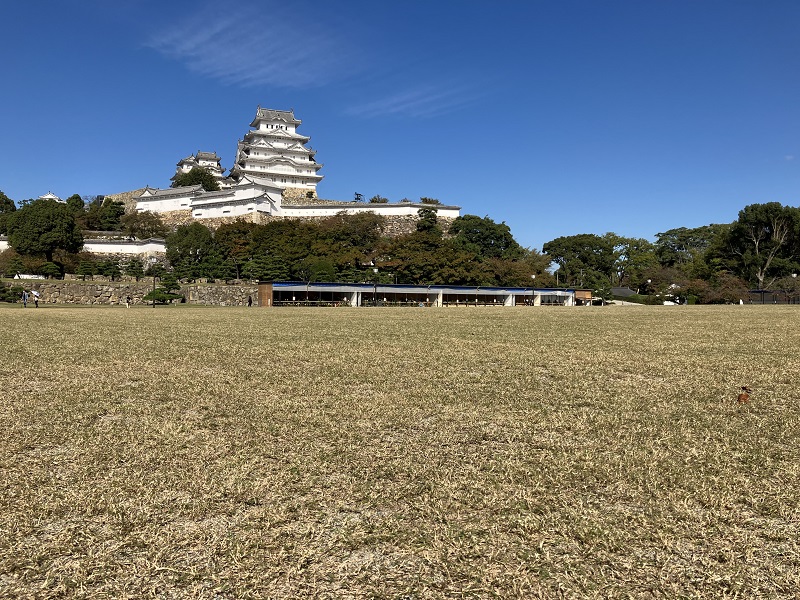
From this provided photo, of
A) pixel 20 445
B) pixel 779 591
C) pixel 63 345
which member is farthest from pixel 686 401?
pixel 63 345

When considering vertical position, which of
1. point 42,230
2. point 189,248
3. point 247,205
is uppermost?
point 247,205

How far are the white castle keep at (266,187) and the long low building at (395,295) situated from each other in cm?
1804

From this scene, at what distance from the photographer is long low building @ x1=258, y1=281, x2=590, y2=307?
3872cm

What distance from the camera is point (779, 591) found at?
5.90 ft

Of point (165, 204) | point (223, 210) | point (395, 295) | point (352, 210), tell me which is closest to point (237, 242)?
point (223, 210)

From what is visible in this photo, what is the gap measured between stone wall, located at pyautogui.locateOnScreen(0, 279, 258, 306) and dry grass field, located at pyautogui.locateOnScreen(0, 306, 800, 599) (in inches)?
1434

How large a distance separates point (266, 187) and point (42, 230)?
2297 centimetres

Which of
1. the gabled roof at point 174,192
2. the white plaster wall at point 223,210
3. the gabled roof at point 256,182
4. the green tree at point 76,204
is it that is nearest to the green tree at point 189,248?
the white plaster wall at point 223,210

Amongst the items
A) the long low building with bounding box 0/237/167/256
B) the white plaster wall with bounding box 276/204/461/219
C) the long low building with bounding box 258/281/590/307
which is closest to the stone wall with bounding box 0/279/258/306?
the long low building with bounding box 258/281/590/307

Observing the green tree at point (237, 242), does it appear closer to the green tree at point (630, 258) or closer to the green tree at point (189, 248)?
the green tree at point (189, 248)

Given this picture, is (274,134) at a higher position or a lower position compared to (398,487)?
higher

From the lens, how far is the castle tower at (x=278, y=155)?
2564 inches

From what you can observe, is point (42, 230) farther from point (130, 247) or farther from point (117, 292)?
point (130, 247)

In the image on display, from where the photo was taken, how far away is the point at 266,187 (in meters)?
57.4
